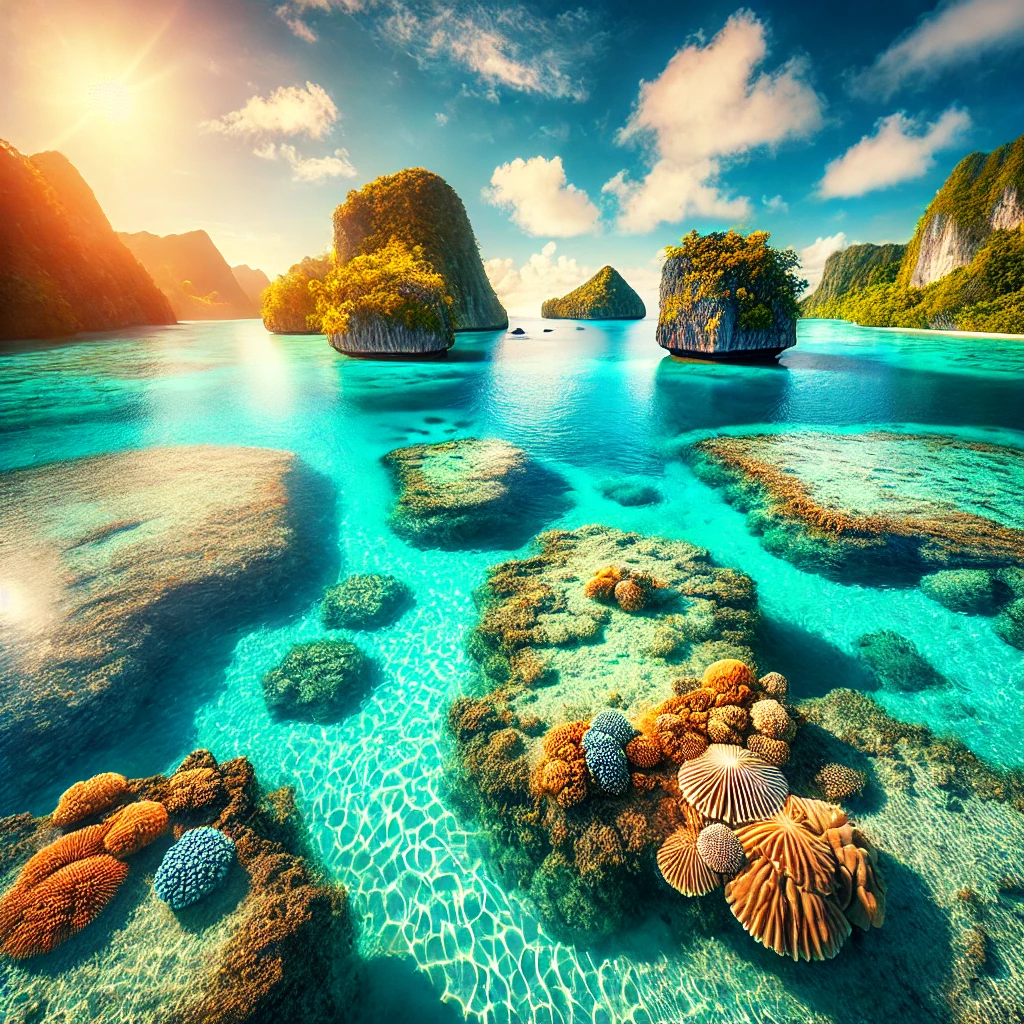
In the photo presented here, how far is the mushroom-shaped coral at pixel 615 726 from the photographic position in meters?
7.55

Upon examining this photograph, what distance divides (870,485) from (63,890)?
25318mm

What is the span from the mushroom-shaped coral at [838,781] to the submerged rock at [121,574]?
13.1 metres

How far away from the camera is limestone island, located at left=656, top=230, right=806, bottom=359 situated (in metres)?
44.2

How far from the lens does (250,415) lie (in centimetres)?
2959

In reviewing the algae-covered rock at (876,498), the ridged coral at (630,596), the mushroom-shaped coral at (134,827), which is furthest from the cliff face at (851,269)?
the mushroom-shaped coral at (134,827)

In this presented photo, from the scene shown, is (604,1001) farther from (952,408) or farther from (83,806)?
(952,408)

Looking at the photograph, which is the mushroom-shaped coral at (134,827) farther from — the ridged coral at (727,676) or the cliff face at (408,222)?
the cliff face at (408,222)

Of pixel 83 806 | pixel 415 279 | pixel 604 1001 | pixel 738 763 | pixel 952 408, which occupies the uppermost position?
pixel 415 279

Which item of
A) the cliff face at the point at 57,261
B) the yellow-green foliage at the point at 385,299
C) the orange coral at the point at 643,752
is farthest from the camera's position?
the cliff face at the point at 57,261

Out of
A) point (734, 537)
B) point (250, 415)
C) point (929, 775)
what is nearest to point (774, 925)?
point (929, 775)

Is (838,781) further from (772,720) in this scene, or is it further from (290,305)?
(290,305)

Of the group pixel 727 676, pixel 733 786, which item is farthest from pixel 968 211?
pixel 733 786

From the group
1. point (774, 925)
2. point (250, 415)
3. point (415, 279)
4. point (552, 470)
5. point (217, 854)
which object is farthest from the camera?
point (415, 279)

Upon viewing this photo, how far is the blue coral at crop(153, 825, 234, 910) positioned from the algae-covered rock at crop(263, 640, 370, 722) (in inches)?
124
